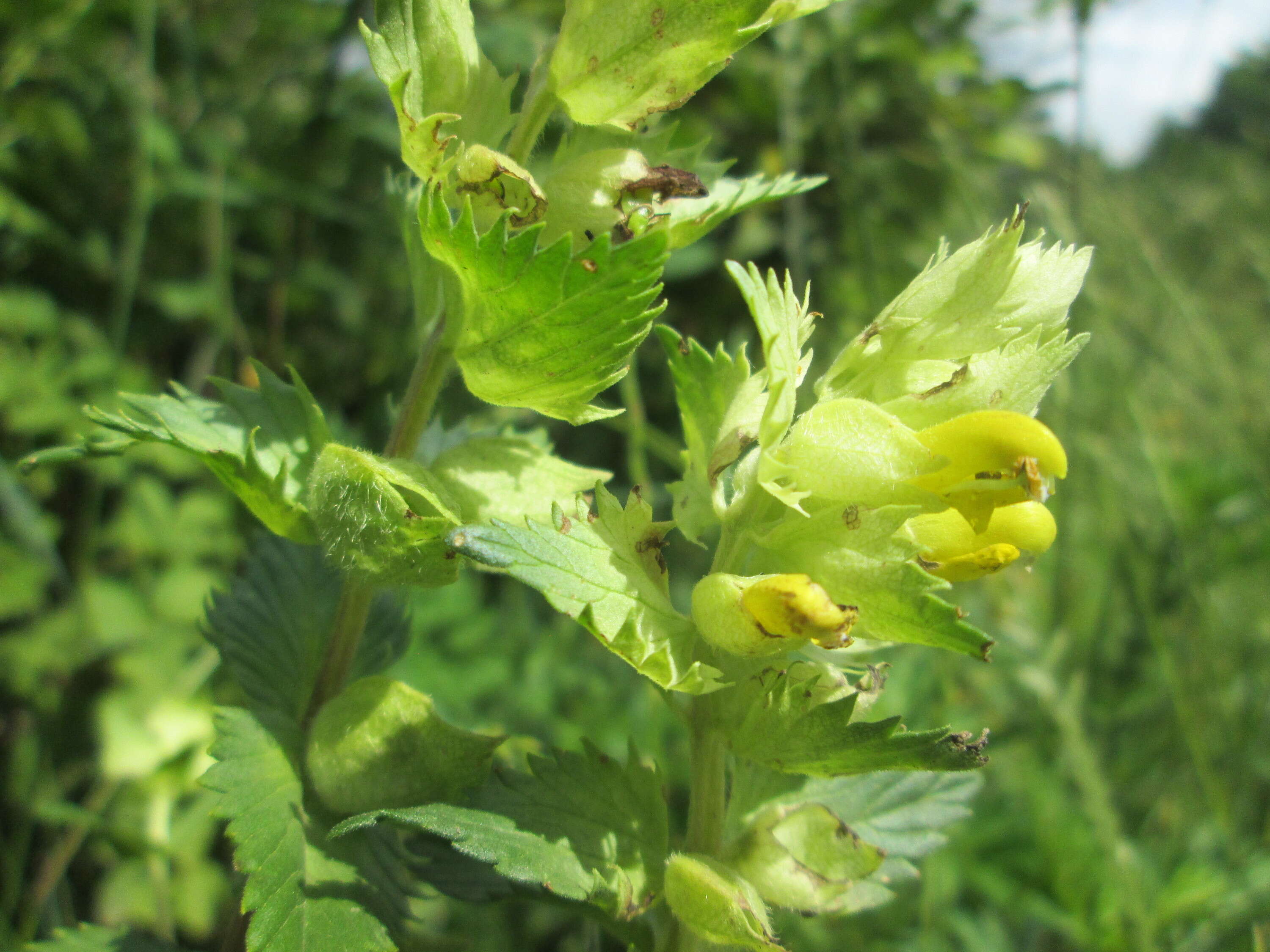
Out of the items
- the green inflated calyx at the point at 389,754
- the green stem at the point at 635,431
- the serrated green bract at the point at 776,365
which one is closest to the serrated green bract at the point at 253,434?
the green inflated calyx at the point at 389,754

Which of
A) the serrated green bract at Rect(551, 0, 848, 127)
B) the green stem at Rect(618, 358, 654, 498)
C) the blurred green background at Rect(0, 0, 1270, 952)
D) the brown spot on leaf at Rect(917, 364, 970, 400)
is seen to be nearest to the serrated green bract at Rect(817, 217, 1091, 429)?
the brown spot on leaf at Rect(917, 364, 970, 400)

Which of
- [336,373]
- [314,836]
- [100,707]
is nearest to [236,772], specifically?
[314,836]

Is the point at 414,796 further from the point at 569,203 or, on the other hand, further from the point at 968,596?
the point at 968,596

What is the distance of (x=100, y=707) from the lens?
1.59m

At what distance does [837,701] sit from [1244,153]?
270 inches

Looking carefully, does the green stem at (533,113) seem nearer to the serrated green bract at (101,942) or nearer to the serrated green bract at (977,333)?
the serrated green bract at (977,333)

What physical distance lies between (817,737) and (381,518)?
1.11ft

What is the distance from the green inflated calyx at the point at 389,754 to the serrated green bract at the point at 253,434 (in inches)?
5.9

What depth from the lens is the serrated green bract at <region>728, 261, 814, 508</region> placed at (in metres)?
0.58

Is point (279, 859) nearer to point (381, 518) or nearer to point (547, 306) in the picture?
point (381, 518)

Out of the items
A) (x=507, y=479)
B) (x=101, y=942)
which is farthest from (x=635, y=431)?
(x=101, y=942)

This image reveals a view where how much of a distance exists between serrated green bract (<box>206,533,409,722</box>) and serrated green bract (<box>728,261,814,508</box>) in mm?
453

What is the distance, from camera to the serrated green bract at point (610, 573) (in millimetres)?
531

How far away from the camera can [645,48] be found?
2.09 ft
